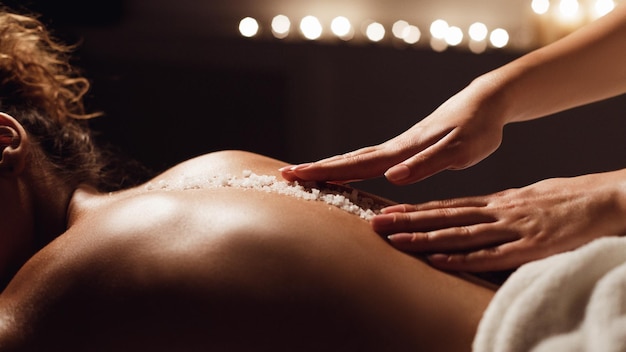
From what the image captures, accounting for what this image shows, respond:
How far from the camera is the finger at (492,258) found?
0.86m

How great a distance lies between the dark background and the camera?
2.41 meters

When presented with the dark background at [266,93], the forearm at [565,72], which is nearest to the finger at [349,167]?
the forearm at [565,72]

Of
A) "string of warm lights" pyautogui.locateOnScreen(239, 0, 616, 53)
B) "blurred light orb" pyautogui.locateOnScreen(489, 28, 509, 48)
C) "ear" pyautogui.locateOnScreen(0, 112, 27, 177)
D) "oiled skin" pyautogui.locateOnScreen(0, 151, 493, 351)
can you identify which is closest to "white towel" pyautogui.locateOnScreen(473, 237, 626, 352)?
"oiled skin" pyautogui.locateOnScreen(0, 151, 493, 351)

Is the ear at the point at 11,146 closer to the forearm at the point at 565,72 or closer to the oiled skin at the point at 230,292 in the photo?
the oiled skin at the point at 230,292

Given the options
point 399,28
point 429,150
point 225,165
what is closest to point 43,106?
point 225,165

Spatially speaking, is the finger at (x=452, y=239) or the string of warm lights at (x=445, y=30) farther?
the string of warm lights at (x=445, y=30)

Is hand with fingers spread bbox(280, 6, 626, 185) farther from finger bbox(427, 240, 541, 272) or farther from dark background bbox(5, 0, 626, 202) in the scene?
dark background bbox(5, 0, 626, 202)

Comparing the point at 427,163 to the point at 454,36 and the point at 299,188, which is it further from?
the point at 454,36

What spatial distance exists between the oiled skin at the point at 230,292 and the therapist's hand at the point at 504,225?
0.13 ft

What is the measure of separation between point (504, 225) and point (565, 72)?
0.39 meters

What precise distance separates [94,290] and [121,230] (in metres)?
0.07

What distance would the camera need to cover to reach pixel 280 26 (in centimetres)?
262

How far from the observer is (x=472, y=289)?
83cm

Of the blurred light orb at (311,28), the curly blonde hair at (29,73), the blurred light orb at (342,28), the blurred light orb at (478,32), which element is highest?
the blurred light orb at (478,32)
